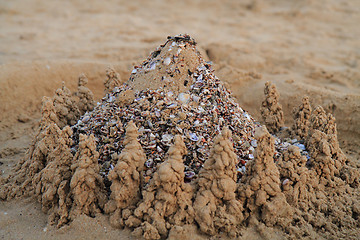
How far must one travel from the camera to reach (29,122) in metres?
4.25

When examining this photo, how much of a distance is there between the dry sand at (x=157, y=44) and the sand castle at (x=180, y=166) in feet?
0.57

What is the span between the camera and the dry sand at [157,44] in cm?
382

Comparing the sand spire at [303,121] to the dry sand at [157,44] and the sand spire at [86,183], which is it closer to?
the dry sand at [157,44]

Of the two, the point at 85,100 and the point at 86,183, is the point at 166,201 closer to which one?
the point at 86,183

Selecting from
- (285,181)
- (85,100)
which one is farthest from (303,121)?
(85,100)

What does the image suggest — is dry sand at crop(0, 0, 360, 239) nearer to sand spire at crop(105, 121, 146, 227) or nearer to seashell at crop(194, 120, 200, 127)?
sand spire at crop(105, 121, 146, 227)

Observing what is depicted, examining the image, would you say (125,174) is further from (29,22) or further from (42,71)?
(29,22)

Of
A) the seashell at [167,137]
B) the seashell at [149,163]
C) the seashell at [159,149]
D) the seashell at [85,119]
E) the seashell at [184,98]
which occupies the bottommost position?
the seashell at [149,163]

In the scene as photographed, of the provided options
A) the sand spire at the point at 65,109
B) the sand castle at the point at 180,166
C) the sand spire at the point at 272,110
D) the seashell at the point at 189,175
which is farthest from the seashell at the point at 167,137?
the sand spire at the point at 272,110

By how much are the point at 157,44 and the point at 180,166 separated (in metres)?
4.61

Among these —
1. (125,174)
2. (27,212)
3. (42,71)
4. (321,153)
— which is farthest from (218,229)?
(42,71)

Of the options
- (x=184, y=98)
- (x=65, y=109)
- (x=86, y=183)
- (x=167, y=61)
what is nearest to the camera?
(x=86, y=183)

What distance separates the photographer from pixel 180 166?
205cm

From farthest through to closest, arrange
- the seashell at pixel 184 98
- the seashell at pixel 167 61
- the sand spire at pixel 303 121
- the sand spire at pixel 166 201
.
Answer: the sand spire at pixel 303 121 < the seashell at pixel 167 61 < the seashell at pixel 184 98 < the sand spire at pixel 166 201
